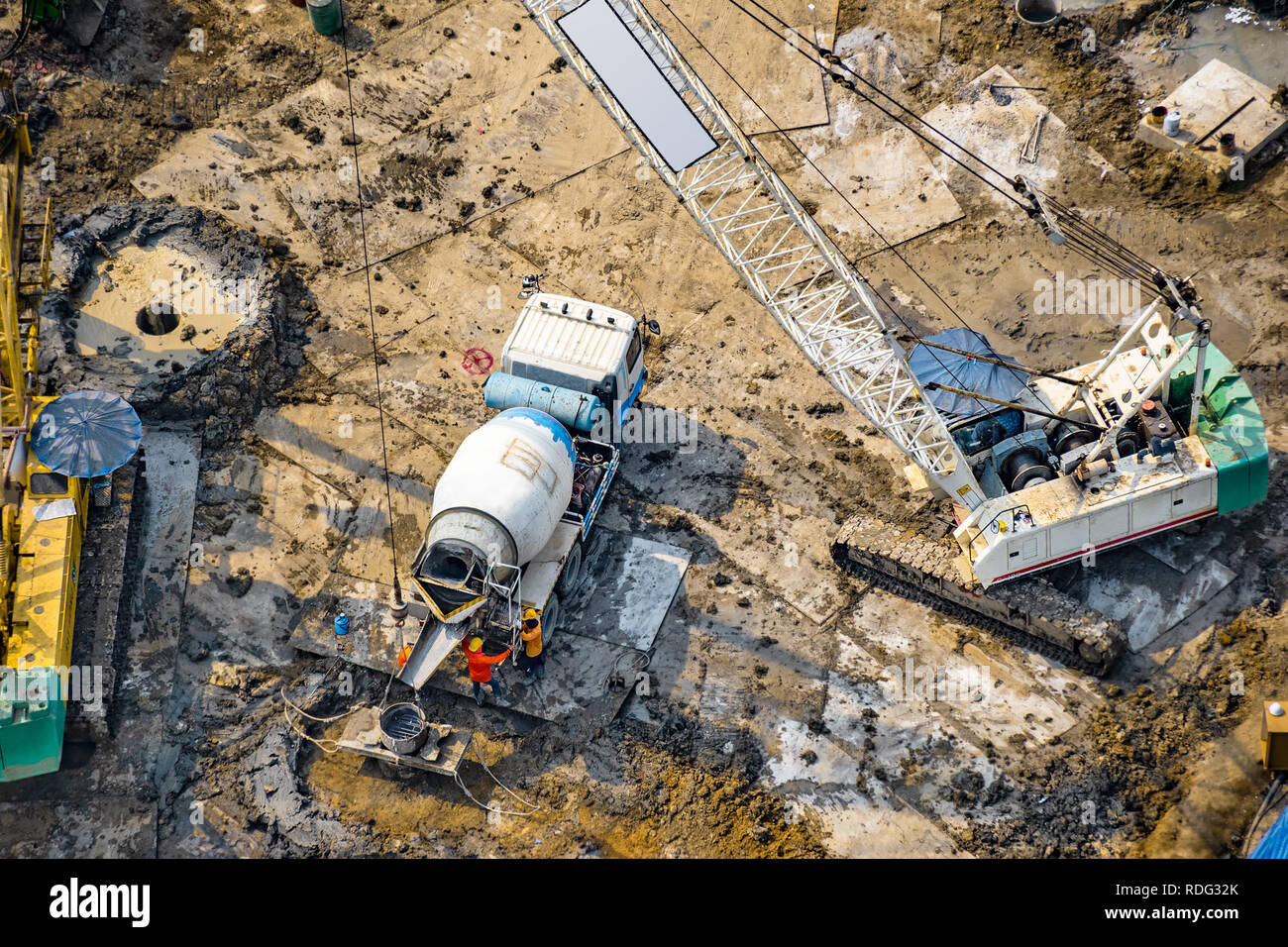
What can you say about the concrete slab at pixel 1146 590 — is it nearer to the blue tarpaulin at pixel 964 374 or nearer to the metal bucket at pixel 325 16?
the blue tarpaulin at pixel 964 374

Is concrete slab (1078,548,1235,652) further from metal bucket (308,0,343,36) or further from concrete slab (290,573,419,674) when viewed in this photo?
metal bucket (308,0,343,36)

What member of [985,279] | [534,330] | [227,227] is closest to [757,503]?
[534,330]

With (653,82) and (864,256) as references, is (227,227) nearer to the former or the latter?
(653,82)

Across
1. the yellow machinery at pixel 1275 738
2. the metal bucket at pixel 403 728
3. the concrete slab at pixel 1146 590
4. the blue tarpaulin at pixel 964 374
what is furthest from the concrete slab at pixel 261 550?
the yellow machinery at pixel 1275 738

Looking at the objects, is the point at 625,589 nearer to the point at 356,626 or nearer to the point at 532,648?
the point at 532,648

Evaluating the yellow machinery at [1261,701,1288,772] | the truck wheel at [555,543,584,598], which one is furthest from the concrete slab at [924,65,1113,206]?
the yellow machinery at [1261,701,1288,772]
